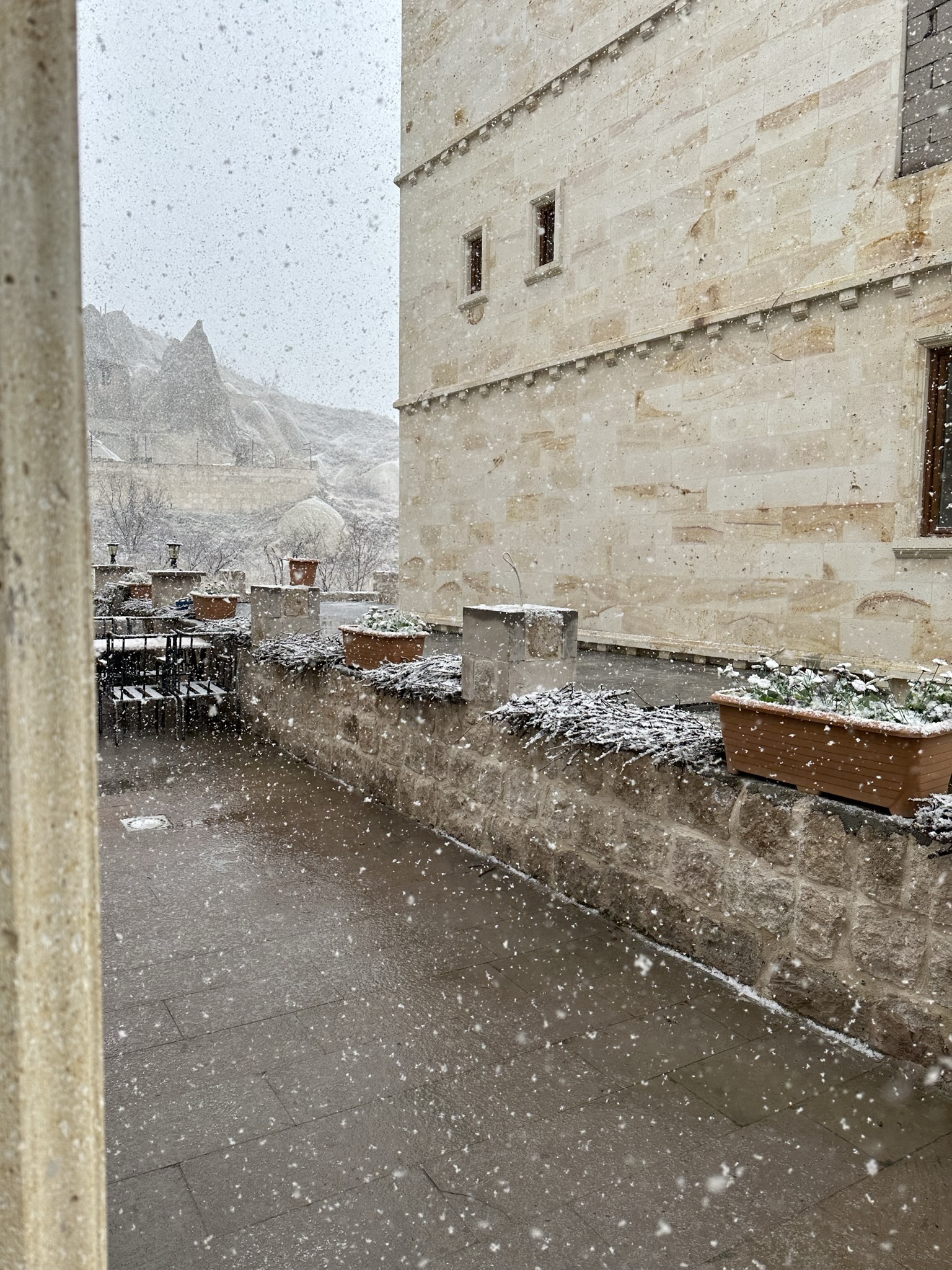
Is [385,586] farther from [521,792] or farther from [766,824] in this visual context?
[766,824]

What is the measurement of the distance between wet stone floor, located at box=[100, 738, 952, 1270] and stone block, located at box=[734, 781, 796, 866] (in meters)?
0.63

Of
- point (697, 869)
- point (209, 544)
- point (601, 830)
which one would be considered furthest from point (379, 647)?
point (209, 544)

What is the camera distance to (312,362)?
528ft

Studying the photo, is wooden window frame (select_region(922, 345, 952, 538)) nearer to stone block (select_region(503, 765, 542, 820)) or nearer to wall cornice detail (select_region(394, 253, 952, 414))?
wall cornice detail (select_region(394, 253, 952, 414))

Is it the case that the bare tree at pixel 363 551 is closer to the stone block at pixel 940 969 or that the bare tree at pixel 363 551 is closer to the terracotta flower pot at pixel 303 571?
the terracotta flower pot at pixel 303 571

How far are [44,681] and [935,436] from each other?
7.07 meters

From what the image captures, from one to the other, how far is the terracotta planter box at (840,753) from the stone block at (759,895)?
0.39m

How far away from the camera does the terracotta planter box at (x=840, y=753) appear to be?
3.05 m

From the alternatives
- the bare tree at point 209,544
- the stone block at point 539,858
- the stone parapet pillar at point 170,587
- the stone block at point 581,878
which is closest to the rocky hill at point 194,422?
the bare tree at point 209,544

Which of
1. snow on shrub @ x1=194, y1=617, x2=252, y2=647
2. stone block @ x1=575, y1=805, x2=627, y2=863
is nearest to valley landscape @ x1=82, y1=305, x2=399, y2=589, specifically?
snow on shrub @ x1=194, y1=617, x2=252, y2=647

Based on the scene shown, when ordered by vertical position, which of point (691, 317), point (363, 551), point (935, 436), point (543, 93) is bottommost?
point (935, 436)

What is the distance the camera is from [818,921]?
3281mm

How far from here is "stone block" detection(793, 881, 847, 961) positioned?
321cm

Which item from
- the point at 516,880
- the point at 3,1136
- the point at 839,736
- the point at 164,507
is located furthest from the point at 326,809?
the point at 164,507
